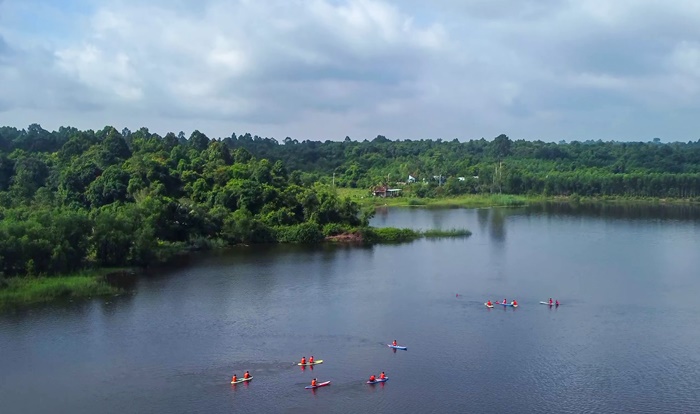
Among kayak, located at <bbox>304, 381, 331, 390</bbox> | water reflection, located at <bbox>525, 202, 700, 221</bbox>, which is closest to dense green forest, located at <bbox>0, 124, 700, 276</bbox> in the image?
water reflection, located at <bbox>525, 202, 700, 221</bbox>

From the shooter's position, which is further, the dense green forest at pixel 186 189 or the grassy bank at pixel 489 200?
the grassy bank at pixel 489 200

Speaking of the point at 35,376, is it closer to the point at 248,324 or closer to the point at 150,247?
the point at 248,324

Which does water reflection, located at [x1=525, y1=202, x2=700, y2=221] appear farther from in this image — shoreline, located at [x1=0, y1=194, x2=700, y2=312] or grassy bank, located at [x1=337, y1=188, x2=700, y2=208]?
shoreline, located at [x1=0, y1=194, x2=700, y2=312]

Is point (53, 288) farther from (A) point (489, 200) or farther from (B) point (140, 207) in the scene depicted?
(A) point (489, 200)

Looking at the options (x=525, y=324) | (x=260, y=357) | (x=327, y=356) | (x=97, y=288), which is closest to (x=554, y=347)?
(x=525, y=324)

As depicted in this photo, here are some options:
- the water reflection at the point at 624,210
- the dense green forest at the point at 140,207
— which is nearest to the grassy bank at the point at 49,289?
the dense green forest at the point at 140,207

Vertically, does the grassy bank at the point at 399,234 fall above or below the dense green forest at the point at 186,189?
below

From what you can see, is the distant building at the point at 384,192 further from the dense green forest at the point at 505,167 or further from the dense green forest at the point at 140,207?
the dense green forest at the point at 140,207
